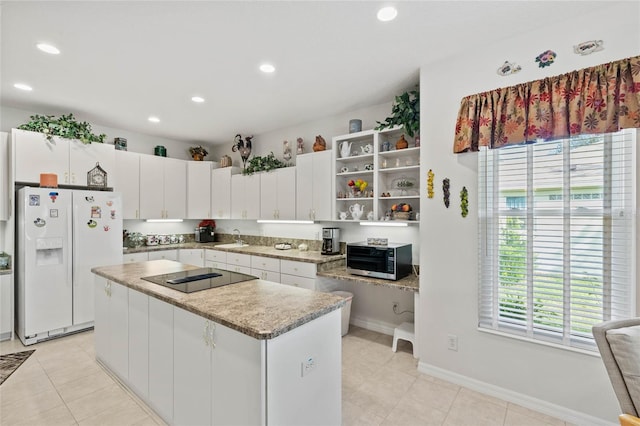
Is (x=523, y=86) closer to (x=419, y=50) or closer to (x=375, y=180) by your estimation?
(x=419, y=50)

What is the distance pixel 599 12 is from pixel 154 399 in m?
4.06

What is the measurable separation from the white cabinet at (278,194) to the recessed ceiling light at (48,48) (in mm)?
2614

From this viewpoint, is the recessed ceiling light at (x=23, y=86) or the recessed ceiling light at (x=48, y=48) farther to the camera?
the recessed ceiling light at (x=23, y=86)

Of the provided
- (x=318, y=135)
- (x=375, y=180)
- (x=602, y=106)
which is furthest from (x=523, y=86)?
(x=318, y=135)

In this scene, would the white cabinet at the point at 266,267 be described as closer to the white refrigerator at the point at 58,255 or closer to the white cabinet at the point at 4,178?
the white refrigerator at the point at 58,255

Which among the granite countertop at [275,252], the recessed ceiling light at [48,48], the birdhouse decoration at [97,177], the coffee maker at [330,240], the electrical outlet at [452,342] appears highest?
the recessed ceiling light at [48,48]

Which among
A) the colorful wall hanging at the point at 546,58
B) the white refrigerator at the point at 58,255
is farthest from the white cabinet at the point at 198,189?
the colorful wall hanging at the point at 546,58

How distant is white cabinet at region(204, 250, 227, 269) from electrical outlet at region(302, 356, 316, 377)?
331cm

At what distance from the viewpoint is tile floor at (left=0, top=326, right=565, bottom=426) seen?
211 centimetres

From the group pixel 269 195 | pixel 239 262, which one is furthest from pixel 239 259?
pixel 269 195

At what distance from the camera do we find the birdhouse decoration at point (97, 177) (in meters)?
3.97

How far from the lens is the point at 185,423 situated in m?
1.86

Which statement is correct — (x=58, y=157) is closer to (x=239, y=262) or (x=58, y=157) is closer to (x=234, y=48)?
(x=239, y=262)

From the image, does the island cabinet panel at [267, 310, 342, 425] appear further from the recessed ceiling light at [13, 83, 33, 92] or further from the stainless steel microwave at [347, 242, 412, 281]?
the recessed ceiling light at [13, 83, 33, 92]
